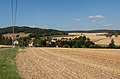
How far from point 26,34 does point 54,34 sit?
73.3ft

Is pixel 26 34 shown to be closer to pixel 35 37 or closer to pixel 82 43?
pixel 35 37

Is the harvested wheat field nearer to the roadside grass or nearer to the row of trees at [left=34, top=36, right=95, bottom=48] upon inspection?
the roadside grass

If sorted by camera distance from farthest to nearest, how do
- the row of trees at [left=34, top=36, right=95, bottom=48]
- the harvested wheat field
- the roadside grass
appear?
the row of trees at [left=34, top=36, right=95, bottom=48] → the harvested wheat field → the roadside grass

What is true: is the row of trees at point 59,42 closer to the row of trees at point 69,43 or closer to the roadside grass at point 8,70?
the row of trees at point 69,43

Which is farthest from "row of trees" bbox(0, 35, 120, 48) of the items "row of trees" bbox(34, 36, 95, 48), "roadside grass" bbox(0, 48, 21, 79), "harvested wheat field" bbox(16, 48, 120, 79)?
"roadside grass" bbox(0, 48, 21, 79)

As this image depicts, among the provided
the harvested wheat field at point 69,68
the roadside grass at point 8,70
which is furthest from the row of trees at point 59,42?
the roadside grass at point 8,70

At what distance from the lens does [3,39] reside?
14412 centimetres

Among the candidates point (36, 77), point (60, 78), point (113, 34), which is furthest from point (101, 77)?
point (113, 34)

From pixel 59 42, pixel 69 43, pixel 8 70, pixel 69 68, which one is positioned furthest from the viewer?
pixel 59 42

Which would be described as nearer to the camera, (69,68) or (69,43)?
(69,68)

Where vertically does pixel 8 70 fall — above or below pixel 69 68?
above

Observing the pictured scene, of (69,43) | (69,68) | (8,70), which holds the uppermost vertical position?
(8,70)

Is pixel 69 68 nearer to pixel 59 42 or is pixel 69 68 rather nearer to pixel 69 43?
pixel 69 43

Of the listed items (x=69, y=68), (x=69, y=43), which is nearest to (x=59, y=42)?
(x=69, y=43)
